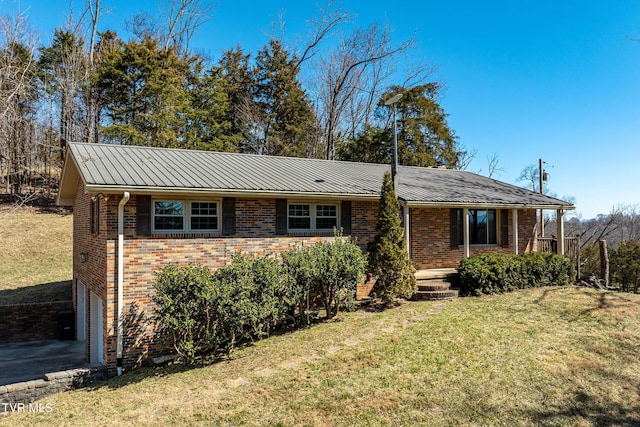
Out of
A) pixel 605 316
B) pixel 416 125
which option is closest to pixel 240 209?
pixel 605 316

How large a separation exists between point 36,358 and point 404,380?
394 inches

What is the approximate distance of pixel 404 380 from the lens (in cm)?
645

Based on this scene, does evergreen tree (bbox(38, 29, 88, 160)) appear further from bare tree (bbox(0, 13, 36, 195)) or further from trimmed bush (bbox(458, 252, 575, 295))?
trimmed bush (bbox(458, 252, 575, 295))

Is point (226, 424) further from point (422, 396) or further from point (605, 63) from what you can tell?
point (605, 63)

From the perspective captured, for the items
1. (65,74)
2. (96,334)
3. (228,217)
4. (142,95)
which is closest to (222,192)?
(228,217)

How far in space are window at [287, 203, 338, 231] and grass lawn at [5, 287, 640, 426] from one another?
110 inches

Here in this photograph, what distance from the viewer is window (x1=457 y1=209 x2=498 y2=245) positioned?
47.5 feet

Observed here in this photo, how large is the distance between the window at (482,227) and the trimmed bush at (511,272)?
6.10 feet

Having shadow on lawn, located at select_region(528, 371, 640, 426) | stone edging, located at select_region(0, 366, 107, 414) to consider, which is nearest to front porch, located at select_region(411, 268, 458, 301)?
shadow on lawn, located at select_region(528, 371, 640, 426)

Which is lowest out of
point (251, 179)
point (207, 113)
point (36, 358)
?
point (36, 358)

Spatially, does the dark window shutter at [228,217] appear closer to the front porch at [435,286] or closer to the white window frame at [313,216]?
the white window frame at [313,216]

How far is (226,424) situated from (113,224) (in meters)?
5.08

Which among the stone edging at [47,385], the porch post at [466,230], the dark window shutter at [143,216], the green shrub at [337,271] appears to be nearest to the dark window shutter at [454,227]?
the porch post at [466,230]

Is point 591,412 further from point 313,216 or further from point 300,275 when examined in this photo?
point 313,216
